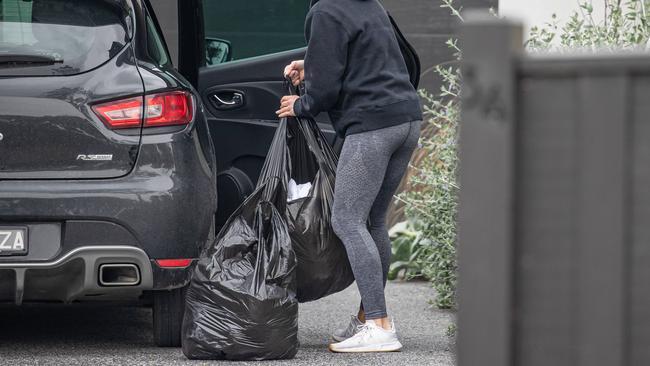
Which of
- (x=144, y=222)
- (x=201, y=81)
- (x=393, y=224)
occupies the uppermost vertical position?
(x=201, y=81)

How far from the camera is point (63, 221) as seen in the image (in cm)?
428

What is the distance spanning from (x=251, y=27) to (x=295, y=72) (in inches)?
86.3

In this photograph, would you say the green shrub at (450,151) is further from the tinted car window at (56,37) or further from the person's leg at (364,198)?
the tinted car window at (56,37)

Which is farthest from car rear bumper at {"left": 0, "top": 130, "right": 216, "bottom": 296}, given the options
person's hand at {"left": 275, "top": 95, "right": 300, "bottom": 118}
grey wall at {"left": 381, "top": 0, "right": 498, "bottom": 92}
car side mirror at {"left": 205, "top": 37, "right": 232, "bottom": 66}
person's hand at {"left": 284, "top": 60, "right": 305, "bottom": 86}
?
grey wall at {"left": 381, "top": 0, "right": 498, "bottom": 92}

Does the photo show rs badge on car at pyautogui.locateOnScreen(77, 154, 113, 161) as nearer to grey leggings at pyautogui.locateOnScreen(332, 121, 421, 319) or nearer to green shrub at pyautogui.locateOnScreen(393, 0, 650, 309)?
grey leggings at pyautogui.locateOnScreen(332, 121, 421, 319)

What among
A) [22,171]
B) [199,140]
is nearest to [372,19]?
[199,140]

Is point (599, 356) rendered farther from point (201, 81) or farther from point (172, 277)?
point (201, 81)

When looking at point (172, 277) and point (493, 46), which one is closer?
point (493, 46)

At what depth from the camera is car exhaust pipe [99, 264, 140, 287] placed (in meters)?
4.32

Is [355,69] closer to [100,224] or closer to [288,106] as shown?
[288,106]

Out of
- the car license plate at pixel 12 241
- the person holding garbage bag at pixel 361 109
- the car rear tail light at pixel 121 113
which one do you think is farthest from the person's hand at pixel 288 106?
the car license plate at pixel 12 241

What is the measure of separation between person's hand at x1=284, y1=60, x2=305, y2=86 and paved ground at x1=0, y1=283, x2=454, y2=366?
1.09 metres

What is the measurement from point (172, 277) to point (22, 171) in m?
0.66

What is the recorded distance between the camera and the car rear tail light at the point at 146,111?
4.35 meters
